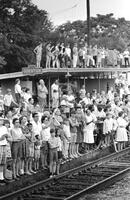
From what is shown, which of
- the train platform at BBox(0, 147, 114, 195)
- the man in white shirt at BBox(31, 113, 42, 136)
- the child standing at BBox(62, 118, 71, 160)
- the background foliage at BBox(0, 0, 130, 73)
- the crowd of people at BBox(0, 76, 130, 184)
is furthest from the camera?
the background foliage at BBox(0, 0, 130, 73)

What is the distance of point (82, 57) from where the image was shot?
2920 centimetres

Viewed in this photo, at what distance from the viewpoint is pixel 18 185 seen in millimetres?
15055

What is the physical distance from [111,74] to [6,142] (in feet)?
66.8

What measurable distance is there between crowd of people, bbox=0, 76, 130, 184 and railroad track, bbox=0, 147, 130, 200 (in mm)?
604

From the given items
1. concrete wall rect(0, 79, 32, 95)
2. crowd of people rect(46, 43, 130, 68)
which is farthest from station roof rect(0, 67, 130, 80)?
concrete wall rect(0, 79, 32, 95)

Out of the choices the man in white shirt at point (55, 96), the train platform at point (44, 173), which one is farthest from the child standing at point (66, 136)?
the man in white shirt at point (55, 96)

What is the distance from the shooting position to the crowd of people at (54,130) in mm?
14883

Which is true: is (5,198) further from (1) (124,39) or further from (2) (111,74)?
(1) (124,39)

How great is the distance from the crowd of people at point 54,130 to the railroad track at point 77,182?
0.60 meters

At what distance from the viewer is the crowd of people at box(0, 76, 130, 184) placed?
14883mm

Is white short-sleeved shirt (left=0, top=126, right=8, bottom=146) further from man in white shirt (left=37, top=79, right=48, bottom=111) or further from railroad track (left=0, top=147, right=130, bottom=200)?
man in white shirt (left=37, top=79, right=48, bottom=111)

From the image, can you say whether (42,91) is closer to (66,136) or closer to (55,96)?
(55,96)

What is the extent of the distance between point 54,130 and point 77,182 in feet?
5.56

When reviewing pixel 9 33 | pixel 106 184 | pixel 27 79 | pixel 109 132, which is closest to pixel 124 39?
pixel 9 33
